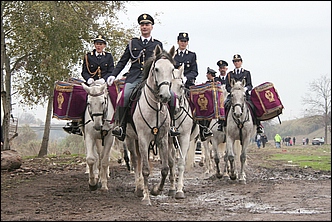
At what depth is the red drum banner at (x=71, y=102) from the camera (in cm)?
1128

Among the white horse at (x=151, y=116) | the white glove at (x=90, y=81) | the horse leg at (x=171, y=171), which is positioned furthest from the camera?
the white glove at (x=90, y=81)

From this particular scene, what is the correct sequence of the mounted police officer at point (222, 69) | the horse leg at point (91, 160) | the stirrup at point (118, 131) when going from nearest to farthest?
the stirrup at point (118, 131) < the horse leg at point (91, 160) < the mounted police officer at point (222, 69)

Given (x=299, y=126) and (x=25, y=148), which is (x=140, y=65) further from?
(x=299, y=126)

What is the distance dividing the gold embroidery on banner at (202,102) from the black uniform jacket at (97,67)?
2.23 m

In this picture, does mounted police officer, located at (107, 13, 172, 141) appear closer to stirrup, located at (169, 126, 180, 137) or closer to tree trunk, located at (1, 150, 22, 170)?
stirrup, located at (169, 126, 180, 137)

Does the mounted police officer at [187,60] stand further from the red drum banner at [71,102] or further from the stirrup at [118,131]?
the stirrup at [118,131]

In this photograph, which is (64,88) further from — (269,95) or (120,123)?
(269,95)

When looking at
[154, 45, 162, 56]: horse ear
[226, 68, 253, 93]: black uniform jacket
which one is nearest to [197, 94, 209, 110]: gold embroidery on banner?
[226, 68, 253, 93]: black uniform jacket

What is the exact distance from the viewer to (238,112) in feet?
41.2

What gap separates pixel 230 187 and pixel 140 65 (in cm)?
387

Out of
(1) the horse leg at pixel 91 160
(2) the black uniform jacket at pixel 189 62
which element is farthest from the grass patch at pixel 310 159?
(1) the horse leg at pixel 91 160

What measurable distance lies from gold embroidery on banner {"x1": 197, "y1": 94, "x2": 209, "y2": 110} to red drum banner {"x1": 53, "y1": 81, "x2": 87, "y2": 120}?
2.74 meters

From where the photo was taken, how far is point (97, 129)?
402 inches

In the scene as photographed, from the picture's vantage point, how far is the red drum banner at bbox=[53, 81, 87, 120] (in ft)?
37.0
